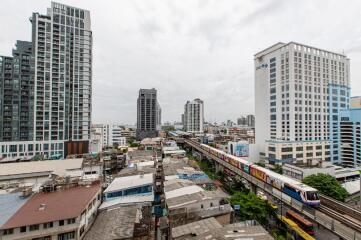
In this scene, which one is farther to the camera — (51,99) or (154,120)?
(154,120)

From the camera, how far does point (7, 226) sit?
47.8 feet

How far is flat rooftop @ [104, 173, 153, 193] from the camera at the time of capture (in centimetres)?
2386

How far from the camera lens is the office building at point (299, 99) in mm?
54219

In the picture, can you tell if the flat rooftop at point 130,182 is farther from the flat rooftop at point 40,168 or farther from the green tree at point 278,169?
the green tree at point 278,169

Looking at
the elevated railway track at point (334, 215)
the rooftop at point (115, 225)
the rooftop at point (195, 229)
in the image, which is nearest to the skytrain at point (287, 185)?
the elevated railway track at point (334, 215)

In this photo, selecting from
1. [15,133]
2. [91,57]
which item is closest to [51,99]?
[15,133]

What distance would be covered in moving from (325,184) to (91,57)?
7297 centimetres

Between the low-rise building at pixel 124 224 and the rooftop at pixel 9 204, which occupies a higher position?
the rooftop at pixel 9 204

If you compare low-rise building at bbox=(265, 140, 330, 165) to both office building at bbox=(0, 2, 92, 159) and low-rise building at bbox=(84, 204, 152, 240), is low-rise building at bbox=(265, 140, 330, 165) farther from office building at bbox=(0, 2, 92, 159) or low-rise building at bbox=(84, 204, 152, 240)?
office building at bbox=(0, 2, 92, 159)

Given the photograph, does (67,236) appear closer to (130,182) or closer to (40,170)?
(130,182)

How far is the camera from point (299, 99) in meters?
55.2

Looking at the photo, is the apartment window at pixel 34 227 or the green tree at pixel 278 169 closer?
the apartment window at pixel 34 227

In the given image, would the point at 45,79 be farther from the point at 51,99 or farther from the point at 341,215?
the point at 341,215

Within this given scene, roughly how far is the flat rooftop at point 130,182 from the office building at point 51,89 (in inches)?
1653
